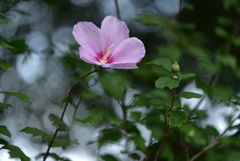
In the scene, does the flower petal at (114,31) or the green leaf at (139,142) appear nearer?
the flower petal at (114,31)

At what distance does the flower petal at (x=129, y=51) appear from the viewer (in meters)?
1.05

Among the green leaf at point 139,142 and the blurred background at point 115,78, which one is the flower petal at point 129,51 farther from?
the green leaf at point 139,142

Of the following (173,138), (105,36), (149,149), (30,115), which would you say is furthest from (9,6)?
(30,115)

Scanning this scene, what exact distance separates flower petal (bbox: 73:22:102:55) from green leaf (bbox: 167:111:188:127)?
34 cm

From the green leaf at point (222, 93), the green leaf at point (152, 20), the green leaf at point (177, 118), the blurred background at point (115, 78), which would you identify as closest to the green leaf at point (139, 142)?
the blurred background at point (115, 78)

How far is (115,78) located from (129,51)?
0.56m

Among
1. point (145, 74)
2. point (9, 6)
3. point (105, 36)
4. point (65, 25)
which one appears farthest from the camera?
point (65, 25)

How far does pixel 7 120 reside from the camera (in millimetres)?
3041

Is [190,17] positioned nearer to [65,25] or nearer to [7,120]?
[65,25]

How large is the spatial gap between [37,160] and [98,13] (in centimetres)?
308

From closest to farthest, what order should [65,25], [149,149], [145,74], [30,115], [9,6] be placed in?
[9,6] < [149,149] < [145,74] < [30,115] < [65,25]

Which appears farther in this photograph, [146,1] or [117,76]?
[146,1]

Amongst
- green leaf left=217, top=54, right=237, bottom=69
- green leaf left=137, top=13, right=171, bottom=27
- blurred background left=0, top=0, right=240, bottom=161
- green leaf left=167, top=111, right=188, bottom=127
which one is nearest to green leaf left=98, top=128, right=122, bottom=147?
blurred background left=0, top=0, right=240, bottom=161

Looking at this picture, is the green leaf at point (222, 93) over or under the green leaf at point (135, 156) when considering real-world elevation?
over
